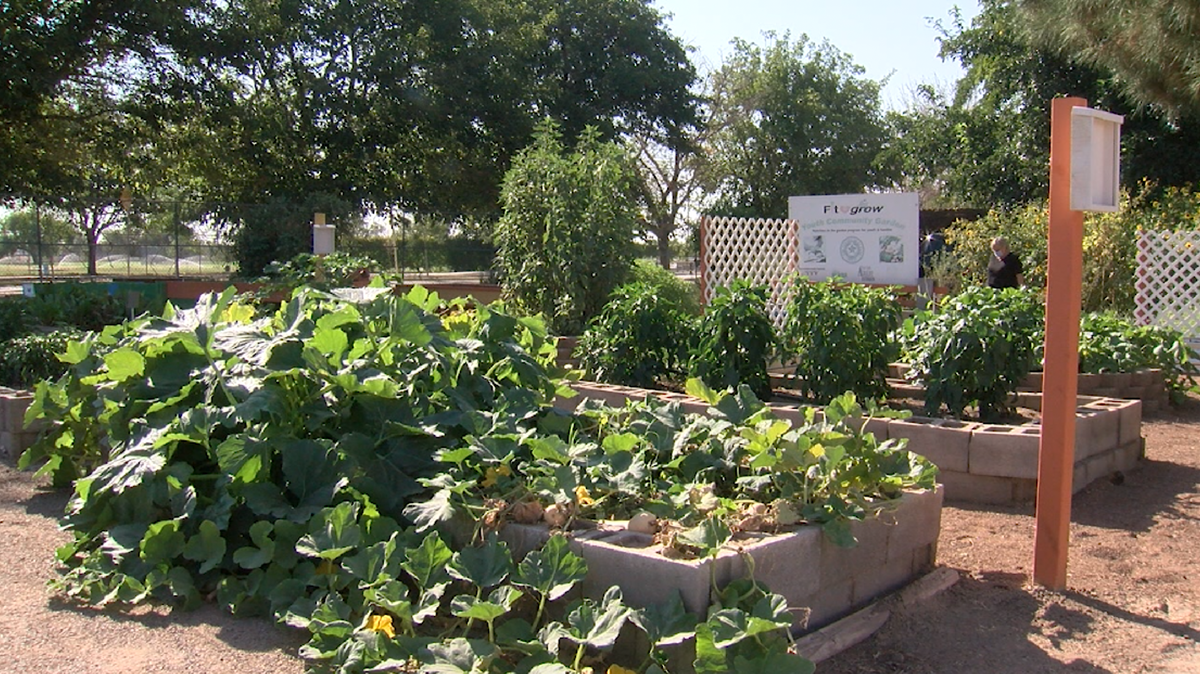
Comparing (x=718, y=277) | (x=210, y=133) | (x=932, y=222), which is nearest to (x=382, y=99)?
(x=210, y=133)

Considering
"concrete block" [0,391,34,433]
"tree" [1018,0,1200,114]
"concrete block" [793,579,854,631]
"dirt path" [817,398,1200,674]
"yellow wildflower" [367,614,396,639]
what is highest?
"tree" [1018,0,1200,114]

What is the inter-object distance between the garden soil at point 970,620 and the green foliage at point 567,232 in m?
4.82

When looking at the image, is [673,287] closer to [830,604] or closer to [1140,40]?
[1140,40]

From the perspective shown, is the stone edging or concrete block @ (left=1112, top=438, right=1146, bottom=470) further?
concrete block @ (left=1112, top=438, right=1146, bottom=470)

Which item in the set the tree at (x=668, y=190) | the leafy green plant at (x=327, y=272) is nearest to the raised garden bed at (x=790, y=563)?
the leafy green plant at (x=327, y=272)

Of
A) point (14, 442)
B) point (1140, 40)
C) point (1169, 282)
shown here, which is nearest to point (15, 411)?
point (14, 442)

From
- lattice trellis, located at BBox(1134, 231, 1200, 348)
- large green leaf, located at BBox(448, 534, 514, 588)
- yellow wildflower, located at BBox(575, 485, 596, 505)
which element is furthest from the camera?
lattice trellis, located at BBox(1134, 231, 1200, 348)

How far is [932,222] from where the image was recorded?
2620 centimetres

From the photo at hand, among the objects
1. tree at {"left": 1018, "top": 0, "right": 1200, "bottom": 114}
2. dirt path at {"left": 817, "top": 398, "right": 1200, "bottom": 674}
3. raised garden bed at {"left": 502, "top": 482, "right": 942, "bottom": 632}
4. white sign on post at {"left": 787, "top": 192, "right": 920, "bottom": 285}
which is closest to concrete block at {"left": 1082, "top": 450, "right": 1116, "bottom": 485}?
dirt path at {"left": 817, "top": 398, "right": 1200, "bottom": 674}

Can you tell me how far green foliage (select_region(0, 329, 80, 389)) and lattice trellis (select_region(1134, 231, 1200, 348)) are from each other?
1176 centimetres

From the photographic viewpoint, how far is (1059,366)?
409cm

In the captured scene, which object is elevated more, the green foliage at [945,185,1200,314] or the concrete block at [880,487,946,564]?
the green foliage at [945,185,1200,314]

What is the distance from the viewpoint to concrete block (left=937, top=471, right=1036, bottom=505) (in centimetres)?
538

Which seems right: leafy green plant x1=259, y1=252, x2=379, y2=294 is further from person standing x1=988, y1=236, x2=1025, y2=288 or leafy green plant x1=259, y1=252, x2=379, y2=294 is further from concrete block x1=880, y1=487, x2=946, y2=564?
concrete block x1=880, y1=487, x2=946, y2=564
